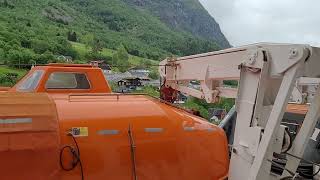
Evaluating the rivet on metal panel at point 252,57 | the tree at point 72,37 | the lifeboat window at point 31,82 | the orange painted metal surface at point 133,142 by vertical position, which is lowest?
the orange painted metal surface at point 133,142

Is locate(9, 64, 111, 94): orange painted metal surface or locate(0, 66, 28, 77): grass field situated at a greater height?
locate(9, 64, 111, 94): orange painted metal surface

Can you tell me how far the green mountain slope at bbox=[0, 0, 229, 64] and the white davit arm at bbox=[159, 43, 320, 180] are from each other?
51.4 m

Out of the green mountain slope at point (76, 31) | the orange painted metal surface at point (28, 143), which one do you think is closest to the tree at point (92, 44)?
the green mountain slope at point (76, 31)

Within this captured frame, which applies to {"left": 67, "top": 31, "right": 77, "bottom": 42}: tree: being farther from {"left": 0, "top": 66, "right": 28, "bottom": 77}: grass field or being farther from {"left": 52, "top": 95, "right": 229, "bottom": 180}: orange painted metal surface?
{"left": 52, "top": 95, "right": 229, "bottom": 180}: orange painted metal surface

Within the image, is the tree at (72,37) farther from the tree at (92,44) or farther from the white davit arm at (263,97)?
the white davit arm at (263,97)

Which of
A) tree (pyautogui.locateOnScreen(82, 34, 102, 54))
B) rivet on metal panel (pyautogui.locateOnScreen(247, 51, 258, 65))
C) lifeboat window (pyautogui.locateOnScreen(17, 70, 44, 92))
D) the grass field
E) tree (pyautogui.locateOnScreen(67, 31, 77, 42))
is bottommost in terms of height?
the grass field

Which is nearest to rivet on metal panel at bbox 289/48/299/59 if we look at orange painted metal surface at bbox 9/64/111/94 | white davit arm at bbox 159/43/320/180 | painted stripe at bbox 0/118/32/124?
white davit arm at bbox 159/43/320/180

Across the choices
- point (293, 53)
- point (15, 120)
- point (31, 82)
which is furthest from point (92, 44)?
point (293, 53)

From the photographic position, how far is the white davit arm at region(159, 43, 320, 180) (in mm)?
3906

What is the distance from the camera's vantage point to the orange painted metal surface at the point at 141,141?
4316 mm

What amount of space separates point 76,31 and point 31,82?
94342mm

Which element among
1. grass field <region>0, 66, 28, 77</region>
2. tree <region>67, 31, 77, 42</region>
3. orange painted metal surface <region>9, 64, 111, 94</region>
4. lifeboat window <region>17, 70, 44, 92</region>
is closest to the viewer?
lifeboat window <region>17, 70, 44, 92</region>

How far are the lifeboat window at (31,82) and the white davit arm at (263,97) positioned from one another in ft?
10.4

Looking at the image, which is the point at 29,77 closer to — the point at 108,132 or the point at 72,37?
the point at 108,132
